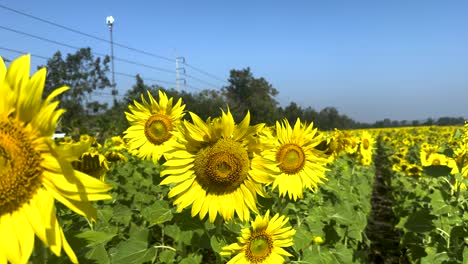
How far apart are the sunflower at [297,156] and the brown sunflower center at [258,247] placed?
35.9 inches

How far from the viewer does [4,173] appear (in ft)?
3.69

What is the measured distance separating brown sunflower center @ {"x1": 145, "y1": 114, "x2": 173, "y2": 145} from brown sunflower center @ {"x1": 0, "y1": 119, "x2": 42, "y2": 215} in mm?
2133

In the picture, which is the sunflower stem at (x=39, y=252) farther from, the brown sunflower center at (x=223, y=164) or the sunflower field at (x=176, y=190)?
the brown sunflower center at (x=223, y=164)

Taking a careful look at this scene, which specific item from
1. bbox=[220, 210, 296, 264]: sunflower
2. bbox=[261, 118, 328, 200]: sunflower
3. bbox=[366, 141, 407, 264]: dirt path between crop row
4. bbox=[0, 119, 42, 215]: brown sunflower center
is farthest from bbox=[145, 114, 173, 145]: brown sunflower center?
bbox=[366, 141, 407, 264]: dirt path between crop row

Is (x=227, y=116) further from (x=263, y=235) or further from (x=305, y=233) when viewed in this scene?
(x=305, y=233)

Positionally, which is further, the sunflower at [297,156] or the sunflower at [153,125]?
the sunflower at [297,156]

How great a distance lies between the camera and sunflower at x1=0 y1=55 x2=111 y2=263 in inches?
42.9

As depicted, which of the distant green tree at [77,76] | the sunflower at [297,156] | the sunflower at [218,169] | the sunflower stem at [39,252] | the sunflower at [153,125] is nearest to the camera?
the sunflower stem at [39,252]

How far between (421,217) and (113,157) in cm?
321

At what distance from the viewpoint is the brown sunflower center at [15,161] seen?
43.9 inches

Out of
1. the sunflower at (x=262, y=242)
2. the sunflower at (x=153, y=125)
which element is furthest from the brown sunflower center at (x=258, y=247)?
the sunflower at (x=153, y=125)

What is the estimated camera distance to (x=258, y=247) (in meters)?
2.63

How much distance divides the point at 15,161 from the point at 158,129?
2193 millimetres

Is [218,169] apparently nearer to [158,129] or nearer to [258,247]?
[258,247]
